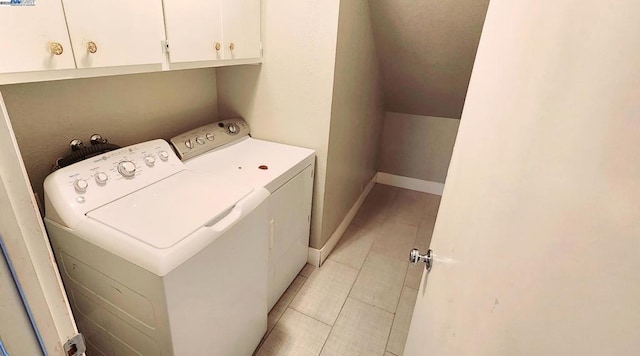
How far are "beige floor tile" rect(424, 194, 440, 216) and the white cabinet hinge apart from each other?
2.91m

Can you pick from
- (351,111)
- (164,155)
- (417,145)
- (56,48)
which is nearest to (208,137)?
(164,155)

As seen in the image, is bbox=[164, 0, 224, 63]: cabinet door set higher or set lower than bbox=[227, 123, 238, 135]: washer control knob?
higher

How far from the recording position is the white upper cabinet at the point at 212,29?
1305 millimetres

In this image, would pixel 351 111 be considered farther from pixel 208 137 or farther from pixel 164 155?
pixel 164 155

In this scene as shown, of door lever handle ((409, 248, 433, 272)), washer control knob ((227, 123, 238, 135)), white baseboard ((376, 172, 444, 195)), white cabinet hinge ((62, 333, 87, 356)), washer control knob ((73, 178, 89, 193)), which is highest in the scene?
washer control knob ((227, 123, 238, 135))

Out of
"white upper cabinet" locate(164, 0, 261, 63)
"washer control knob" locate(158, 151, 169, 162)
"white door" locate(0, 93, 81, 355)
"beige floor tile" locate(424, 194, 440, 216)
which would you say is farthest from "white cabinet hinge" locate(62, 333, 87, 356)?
"beige floor tile" locate(424, 194, 440, 216)

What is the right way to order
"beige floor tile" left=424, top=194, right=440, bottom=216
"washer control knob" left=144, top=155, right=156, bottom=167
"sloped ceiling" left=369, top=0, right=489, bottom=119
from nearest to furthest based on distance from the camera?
"washer control knob" left=144, top=155, right=156, bottom=167
"sloped ceiling" left=369, top=0, right=489, bottom=119
"beige floor tile" left=424, top=194, right=440, bottom=216

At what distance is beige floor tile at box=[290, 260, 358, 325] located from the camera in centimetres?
187

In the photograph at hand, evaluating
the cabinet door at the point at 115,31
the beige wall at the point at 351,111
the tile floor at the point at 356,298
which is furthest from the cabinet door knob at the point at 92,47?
the tile floor at the point at 356,298

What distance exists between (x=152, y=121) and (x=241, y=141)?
0.53 metres

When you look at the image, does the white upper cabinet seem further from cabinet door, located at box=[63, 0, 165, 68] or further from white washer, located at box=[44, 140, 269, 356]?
white washer, located at box=[44, 140, 269, 356]

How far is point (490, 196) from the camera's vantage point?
1.82 feet

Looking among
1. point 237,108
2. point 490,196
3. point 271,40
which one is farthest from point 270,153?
point 490,196

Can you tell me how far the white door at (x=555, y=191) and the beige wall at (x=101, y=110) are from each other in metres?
1.59
